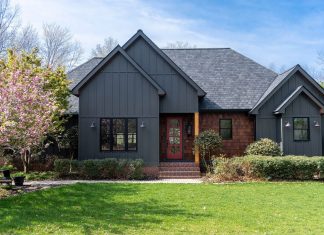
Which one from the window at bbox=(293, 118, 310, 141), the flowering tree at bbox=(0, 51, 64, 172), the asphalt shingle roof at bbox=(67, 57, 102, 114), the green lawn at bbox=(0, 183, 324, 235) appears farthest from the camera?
the asphalt shingle roof at bbox=(67, 57, 102, 114)

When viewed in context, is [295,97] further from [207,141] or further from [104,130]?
[104,130]

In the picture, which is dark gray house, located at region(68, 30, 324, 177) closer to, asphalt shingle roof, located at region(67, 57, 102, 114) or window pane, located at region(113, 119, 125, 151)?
window pane, located at region(113, 119, 125, 151)

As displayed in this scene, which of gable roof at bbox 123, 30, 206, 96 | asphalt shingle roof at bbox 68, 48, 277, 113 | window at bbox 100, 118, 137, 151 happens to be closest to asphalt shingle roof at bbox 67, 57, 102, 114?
asphalt shingle roof at bbox 68, 48, 277, 113

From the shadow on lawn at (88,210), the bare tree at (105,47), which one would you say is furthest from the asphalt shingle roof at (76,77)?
the bare tree at (105,47)

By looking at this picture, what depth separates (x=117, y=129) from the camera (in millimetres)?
18297

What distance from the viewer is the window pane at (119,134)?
1823cm

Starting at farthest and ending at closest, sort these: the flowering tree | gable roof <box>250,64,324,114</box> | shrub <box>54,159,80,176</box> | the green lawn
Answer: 1. gable roof <box>250,64,324,114</box>
2. shrub <box>54,159,80,176</box>
3. the flowering tree
4. the green lawn

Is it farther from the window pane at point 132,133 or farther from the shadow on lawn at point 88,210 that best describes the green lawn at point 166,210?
the window pane at point 132,133

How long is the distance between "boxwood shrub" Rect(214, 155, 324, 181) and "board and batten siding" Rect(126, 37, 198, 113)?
4097 millimetres

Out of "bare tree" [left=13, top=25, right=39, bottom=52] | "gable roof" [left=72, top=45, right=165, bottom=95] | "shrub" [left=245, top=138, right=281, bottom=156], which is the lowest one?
"shrub" [left=245, top=138, right=281, bottom=156]

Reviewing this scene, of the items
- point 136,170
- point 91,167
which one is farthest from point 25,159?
point 136,170

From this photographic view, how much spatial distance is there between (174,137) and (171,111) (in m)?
1.72

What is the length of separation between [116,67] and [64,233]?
12.2 m

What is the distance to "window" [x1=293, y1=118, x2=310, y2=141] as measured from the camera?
61.9 ft
